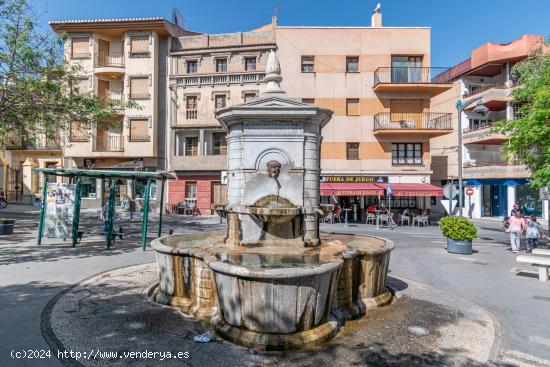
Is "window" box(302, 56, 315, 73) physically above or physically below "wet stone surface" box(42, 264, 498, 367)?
above

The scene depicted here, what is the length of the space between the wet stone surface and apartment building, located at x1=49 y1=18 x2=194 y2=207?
2206 centimetres

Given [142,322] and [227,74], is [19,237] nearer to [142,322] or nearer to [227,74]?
[142,322]

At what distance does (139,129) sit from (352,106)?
1695 cm

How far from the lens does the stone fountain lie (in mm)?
4289

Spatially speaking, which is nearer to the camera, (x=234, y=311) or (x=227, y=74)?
(x=234, y=311)

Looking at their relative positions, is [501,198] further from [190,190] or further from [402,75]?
[190,190]

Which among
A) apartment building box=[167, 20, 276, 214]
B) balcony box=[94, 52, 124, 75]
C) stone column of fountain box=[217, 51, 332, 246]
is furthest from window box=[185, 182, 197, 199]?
stone column of fountain box=[217, 51, 332, 246]

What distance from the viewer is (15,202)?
99.7ft

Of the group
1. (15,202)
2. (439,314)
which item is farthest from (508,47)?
(15,202)

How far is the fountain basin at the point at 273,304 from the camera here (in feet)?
13.8

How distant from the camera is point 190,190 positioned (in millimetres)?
26391

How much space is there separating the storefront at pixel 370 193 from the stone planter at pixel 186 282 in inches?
619

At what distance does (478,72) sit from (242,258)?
32.3 metres

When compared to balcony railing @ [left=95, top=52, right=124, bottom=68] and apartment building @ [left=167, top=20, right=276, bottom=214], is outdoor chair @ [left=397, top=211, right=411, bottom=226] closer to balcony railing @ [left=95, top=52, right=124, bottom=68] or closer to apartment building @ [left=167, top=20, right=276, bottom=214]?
apartment building @ [left=167, top=20, right=276, bottom=214]
